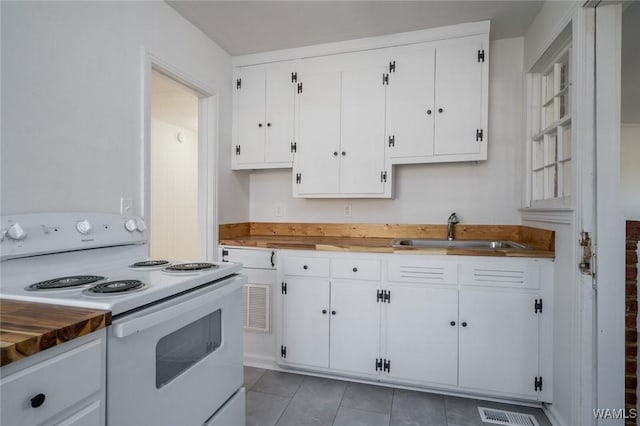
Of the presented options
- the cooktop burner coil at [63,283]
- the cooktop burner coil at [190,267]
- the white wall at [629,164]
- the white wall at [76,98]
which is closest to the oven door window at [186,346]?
the cooktop burner coil at [190,267]

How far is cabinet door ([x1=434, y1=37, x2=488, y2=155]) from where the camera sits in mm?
2148

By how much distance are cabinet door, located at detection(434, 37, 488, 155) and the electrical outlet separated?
1.90 m

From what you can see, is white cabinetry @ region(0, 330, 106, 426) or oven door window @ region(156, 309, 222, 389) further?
oven door window @ region(156, 309, 222, 389)

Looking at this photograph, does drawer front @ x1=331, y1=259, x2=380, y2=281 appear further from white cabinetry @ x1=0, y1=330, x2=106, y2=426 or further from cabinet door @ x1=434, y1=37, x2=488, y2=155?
white cabinetry @ x1=0, y1=330, x2=106, y2=426

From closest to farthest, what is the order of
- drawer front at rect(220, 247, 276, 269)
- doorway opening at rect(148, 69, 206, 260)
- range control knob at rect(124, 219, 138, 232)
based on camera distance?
range control knob at rect(124, 219, 138, 232)
drawer front at rect(220, 247, 276, 269)
doorway opening at rect(148, 69, 206, 260)

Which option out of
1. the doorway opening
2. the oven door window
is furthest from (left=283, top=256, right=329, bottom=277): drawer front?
the doorway opening

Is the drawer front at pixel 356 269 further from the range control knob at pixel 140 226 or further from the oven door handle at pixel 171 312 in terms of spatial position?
the range control knob at pixel 140 226

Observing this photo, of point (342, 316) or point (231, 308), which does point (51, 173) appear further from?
point (342, 316)

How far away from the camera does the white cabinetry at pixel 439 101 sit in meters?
2.15

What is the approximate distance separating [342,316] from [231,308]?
35.0 inches

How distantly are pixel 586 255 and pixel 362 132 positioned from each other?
1.48m

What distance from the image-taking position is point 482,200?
2.44 m

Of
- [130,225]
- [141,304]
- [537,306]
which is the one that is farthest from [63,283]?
[537,306]

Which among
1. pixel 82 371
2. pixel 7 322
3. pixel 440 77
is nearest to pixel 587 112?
pixel 440 77
